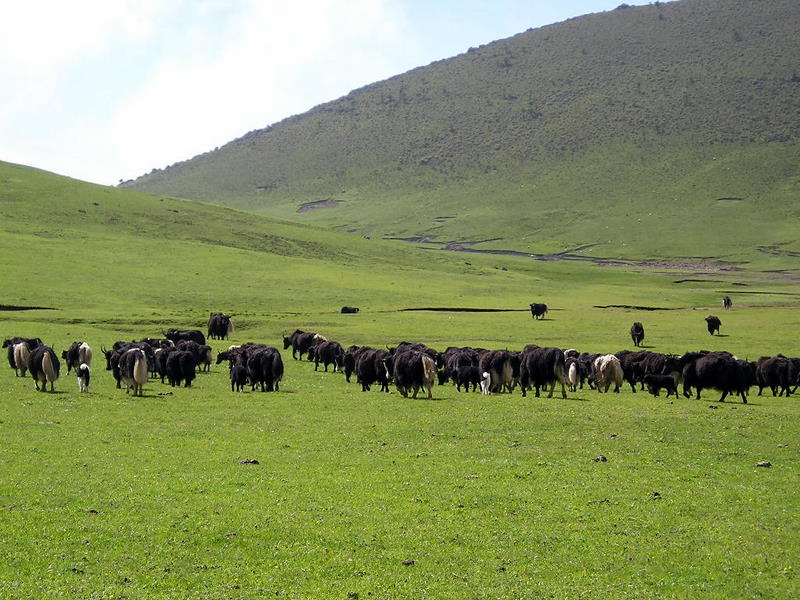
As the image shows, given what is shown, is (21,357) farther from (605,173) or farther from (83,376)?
(605,173)

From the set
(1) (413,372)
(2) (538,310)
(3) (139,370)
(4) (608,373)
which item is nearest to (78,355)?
(3) (139,370)

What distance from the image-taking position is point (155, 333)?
43.8 metres

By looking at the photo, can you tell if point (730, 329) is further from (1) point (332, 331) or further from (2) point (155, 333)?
(2) point (155, 333)

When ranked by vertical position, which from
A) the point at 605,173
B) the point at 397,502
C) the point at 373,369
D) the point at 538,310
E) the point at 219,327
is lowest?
the point at 397,502

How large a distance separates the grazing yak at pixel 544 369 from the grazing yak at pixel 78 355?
1402 cm

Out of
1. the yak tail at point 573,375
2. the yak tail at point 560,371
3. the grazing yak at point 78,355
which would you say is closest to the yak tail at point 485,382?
the yak tail at point 560,371

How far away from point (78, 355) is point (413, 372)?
39.0ft

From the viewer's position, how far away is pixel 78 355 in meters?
29.3

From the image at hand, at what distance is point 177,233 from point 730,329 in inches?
2377

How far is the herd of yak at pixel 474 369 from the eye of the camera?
24.4m

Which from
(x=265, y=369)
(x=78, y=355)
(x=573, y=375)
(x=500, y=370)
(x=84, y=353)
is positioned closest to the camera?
(x=573, y=375)

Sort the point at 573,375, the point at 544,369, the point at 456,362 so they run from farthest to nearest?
the point at 456,362 < the point at 573,375 < the point at 544,369

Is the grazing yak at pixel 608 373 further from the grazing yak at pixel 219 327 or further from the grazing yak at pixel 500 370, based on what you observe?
the grazing yak at pixel 219 327

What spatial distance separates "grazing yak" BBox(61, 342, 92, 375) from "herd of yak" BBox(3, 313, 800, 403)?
0.03 metres
